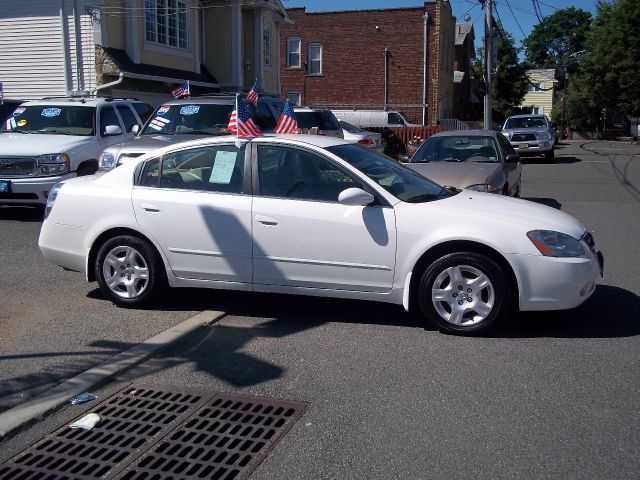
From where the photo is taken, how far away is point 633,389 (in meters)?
4.65

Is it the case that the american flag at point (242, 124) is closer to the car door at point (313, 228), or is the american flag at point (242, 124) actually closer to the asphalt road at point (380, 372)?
the car door at point (313, 228)

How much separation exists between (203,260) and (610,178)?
17014 millimetres

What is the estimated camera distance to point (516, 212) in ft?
19.5

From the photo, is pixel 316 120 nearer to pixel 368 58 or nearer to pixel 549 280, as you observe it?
pixel 549 280

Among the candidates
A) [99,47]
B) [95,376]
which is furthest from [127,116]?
[95,376]

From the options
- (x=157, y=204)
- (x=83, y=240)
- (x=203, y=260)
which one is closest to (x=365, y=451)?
(x=203, y=260)

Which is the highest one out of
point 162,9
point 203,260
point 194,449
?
point 162,9

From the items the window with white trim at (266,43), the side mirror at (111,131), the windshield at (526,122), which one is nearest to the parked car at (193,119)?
the side mirror at (111,131)

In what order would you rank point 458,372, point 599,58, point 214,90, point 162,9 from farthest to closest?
point 599,58, point 214,90, point 162,9, point 458,372

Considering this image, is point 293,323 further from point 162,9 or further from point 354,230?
point 162,9

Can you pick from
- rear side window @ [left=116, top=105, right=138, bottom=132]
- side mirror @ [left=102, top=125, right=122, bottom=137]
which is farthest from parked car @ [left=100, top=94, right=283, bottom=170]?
rear side window @ [left=116, top=105, right=138, bottom=132]

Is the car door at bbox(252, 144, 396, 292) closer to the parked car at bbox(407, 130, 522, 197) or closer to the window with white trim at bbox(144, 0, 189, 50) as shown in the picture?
the parked car at bbox(407, 130, 522, 197)

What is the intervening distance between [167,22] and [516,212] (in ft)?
63.4

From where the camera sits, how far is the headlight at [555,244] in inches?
220
